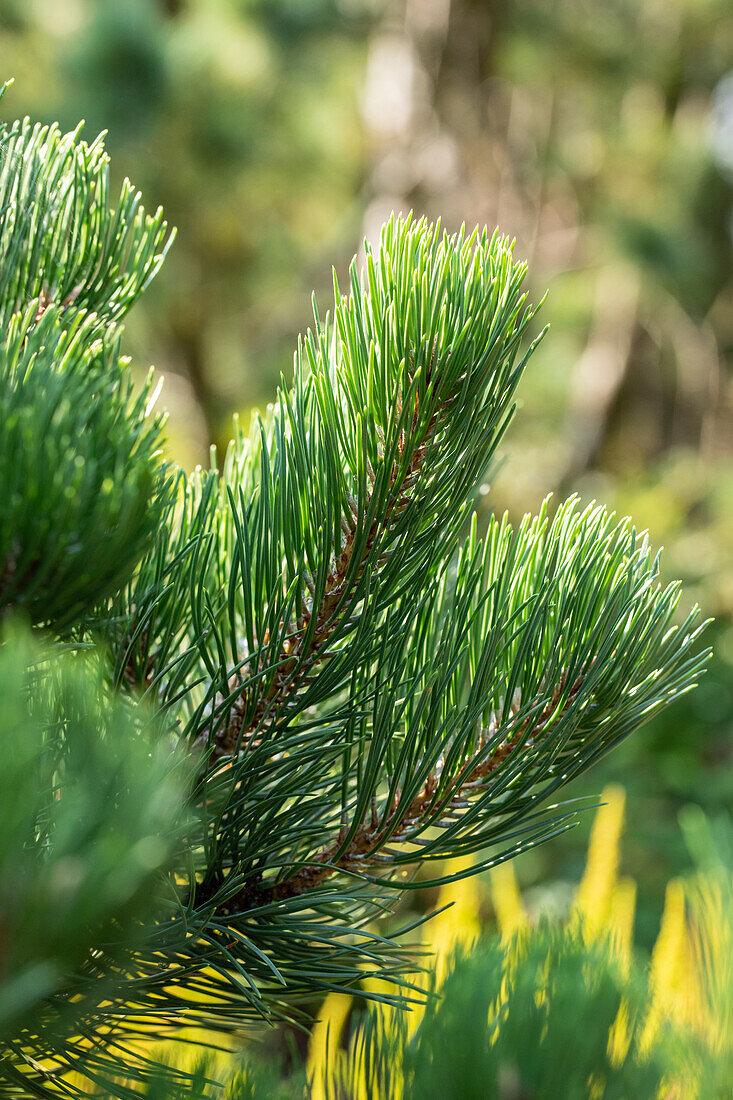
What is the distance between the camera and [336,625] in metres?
0.24

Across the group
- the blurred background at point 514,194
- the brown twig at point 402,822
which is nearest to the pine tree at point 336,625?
the brown twig at point 402,822

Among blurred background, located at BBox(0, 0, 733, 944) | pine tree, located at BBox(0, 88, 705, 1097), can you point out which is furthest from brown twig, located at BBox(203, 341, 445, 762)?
blurred background, located at BBox(0, 0, 733, 944)

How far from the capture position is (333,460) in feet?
0.73

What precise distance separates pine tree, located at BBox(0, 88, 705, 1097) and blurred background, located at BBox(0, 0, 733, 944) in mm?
1120

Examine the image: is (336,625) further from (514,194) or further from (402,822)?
(514,194)

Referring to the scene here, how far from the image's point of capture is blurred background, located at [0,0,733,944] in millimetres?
1485

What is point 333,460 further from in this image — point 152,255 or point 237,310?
point 237,310

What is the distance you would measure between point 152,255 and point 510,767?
0.19 metres

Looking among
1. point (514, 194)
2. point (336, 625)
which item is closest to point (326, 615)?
point (336, 625)

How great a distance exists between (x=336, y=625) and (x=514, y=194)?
87.3 inches

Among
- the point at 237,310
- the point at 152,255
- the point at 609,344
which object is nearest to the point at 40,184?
the point at 152,255

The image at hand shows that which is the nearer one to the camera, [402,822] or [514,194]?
[402,822]

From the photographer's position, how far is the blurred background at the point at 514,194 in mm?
1485

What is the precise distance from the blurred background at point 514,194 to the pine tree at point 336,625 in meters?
1.12
